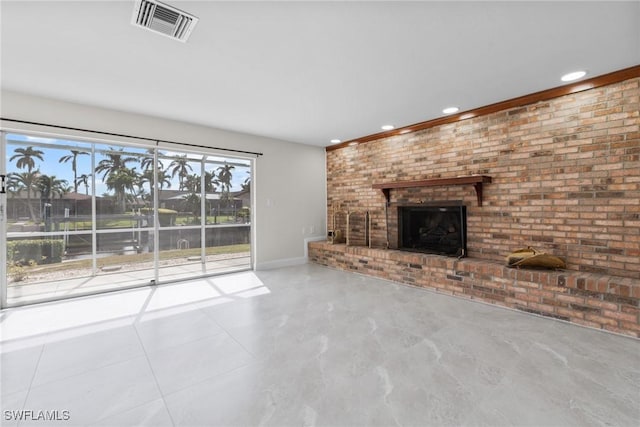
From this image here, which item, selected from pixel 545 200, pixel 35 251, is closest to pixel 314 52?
pixel 545 200

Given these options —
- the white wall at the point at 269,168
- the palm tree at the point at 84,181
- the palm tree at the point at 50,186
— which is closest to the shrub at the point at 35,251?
the palm tree at the point at 50,186

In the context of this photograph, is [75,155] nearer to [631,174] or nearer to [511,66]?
[511,66]

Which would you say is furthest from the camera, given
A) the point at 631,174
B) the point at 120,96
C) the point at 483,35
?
the point at 120,96

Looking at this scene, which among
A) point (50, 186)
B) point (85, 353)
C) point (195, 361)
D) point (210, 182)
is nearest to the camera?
point (195, 361)

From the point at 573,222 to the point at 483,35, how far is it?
2279 millimetres

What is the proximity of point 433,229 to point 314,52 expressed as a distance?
10.3 feet

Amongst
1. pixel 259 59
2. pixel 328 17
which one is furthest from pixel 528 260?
pixel 259 59

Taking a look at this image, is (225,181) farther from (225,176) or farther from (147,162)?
(147,162)

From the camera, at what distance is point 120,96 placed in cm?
328

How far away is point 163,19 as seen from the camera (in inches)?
77.7

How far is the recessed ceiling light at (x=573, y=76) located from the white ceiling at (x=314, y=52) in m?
Answer: 0.07

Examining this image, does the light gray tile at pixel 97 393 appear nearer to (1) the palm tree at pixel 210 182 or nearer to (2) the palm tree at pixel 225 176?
(1) the palm tree at pixel 210 182

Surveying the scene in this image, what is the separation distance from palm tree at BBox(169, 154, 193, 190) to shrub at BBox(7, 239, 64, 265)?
1.80m

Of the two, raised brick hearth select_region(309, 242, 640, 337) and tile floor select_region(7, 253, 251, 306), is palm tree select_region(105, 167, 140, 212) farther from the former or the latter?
raised brick hearth select_region(309, 242, 640, 337)
